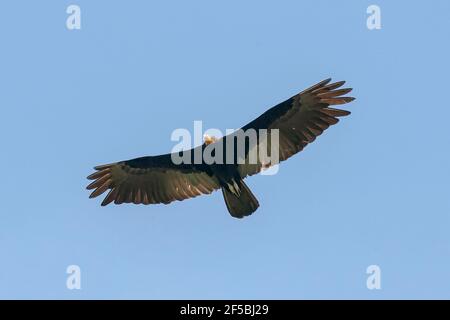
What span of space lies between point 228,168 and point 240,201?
0.77 m

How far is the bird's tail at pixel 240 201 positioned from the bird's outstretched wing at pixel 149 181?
0.84 m

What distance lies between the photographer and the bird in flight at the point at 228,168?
18703 mm

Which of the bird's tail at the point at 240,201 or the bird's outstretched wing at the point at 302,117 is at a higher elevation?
the bird's outstretched wing at the point at 302,117

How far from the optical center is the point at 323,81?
1858cm

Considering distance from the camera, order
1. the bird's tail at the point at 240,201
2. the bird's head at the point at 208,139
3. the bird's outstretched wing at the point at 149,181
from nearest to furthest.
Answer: the bird's tail at the point at 240,201
the bird's head at the point at 208,139
the bird's outstretched wing at the point at 149,181

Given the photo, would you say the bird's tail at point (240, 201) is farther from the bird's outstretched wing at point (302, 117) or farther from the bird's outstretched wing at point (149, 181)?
the bird's outstretched wing at point (149, 181)

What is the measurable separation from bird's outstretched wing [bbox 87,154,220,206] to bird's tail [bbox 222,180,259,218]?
0.84 metres

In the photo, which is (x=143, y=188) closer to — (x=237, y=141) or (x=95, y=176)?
(x=95, y=176)

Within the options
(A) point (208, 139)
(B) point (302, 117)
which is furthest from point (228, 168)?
(B) point (302, 117)

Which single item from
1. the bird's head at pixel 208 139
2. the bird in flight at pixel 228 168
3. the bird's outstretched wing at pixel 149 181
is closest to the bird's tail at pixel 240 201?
the bird in flight at pixel 228 168

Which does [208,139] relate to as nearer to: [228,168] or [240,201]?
[228,168]

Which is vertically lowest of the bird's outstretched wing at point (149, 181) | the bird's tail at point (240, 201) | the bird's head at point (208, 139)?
the bird's tail at point (240, 201)
